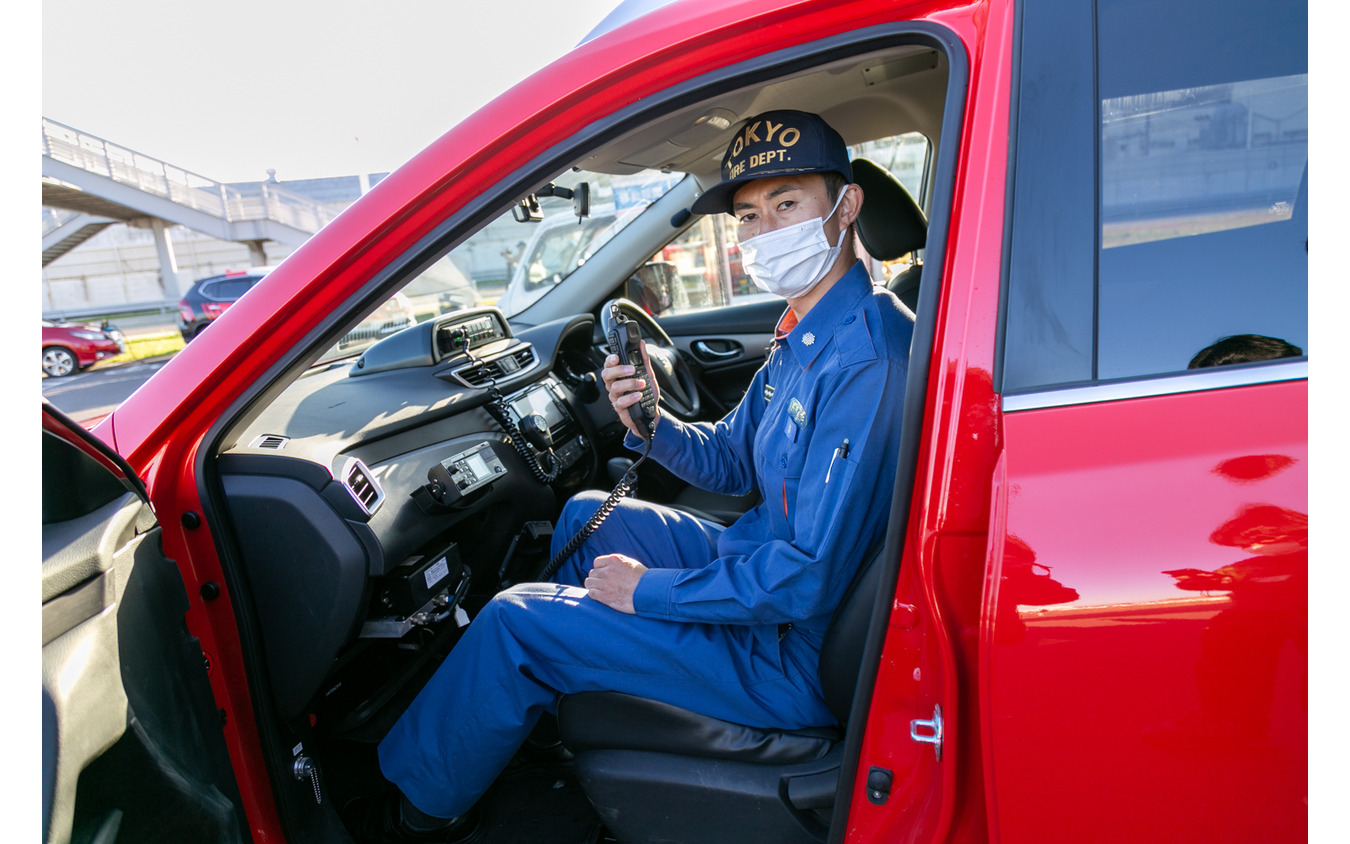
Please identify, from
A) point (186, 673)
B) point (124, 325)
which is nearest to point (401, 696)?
point (186, 673)

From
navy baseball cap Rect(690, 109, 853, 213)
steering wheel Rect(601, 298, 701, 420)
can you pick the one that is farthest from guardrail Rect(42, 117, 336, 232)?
navy baseball cap Rect(690, 109, 853, 213)

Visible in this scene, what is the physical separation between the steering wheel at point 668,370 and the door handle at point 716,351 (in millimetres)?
339

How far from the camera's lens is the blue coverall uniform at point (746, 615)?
1324 mm

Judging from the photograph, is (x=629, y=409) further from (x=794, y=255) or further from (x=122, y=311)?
(x=122, y=311)

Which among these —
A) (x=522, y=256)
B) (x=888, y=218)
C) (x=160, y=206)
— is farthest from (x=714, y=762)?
(x=160, y=206)

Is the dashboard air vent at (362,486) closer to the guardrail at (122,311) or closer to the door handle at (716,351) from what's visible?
the door handle at (716,351)

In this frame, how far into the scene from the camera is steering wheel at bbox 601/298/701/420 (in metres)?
3.02

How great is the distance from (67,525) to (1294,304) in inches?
59.0

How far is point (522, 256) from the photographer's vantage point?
330 centimetres

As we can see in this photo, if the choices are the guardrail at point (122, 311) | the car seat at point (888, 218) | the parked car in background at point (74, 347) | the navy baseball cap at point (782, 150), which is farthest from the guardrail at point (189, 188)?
the navy baseball cap at point (782, 150)

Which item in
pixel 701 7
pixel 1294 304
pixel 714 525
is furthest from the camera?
pixel 714 525

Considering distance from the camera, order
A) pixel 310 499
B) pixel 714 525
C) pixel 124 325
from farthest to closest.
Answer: pixel 124 325 < pixel 714 525 < pixel 310 499

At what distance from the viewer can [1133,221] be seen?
931mm
